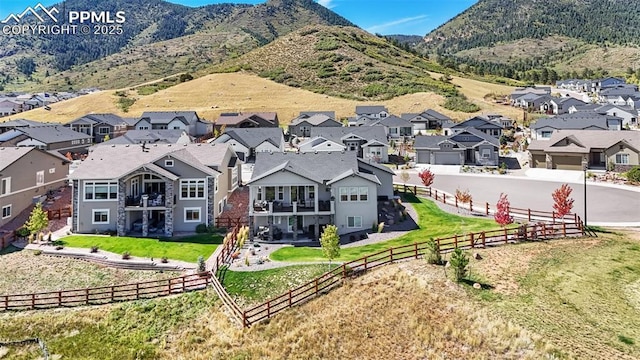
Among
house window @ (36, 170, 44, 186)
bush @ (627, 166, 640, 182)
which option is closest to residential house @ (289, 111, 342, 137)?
house window @ (36, 170, 44, 186)

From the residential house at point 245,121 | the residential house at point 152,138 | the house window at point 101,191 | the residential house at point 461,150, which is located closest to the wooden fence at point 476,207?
the residential house at point 461,150

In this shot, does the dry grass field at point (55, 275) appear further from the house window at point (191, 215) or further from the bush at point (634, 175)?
the bush at point (634, 175)

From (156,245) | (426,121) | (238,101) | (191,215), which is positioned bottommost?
(156,245)

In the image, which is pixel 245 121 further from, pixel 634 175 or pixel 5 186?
pixel 634 175

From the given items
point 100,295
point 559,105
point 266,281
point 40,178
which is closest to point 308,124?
point 40,178

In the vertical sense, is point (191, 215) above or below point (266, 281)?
above
